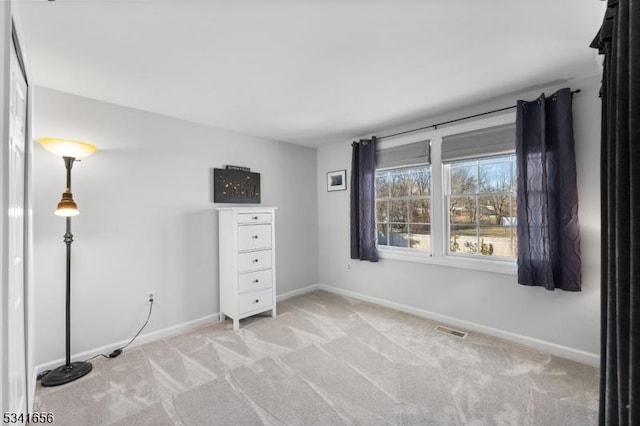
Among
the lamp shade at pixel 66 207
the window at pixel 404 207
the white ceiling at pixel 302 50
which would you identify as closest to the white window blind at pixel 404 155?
the window at pixel 404 207

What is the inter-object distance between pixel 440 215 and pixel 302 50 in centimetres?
229

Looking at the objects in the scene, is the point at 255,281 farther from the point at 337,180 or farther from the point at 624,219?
the point at 624,219

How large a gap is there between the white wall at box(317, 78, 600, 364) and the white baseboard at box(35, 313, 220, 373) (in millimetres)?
1953

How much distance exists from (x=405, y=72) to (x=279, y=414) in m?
2.55

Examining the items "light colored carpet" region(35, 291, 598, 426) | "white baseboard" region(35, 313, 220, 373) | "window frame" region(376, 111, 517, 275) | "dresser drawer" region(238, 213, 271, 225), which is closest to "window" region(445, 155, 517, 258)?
"window frame" region(376, 111, 517, 275)

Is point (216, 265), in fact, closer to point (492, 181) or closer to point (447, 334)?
point (447, 334)

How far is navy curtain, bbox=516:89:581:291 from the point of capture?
2289 millimetres

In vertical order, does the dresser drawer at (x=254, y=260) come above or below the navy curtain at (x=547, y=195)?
below

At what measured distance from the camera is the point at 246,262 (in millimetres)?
3182

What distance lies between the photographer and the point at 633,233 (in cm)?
82

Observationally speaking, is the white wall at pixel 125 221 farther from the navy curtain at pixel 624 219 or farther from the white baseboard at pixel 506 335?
the navy curtain at pixel 624 219

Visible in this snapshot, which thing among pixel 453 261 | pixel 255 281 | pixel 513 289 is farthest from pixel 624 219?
pixel 255 281

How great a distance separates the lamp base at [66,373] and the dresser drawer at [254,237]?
158 cm

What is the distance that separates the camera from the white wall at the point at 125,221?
2.32m
